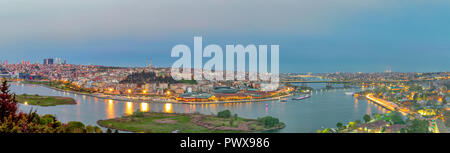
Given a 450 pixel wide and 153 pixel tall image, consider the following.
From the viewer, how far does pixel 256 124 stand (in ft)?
23.1

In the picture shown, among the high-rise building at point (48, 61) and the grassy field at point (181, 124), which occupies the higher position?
the high-rise building at point (48, 61)

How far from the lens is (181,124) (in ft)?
23.2

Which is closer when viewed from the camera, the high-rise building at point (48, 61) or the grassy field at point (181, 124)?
the grassy field at point (181, 124)

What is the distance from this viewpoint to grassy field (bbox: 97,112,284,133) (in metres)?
6.47

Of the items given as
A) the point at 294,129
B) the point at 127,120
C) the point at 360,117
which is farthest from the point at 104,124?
the point at 360,117

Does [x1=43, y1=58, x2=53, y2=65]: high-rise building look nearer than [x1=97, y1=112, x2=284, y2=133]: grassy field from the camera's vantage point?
No

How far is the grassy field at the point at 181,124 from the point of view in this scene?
647cm

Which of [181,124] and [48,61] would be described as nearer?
[181,124]

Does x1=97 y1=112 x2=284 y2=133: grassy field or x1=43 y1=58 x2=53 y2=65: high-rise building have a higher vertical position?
x1=43 y1=58 x2=53 y2=65: high-rise building
